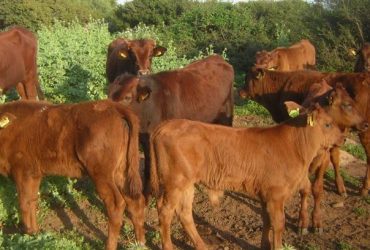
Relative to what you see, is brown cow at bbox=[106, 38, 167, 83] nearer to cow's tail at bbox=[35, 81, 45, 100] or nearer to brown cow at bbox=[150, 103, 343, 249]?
cow's tail at bbox=[35, 81, 45, 100]

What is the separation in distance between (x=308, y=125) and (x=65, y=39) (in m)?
10.8

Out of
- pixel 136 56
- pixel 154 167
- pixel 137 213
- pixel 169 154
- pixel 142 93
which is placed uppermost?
pixel 136 56

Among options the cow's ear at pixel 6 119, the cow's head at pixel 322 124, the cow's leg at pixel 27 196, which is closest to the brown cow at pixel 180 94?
the cow's ear at pixel 6 119

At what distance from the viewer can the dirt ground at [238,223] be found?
255 inches

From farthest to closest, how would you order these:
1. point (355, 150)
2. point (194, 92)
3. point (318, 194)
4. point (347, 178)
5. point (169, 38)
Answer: point (169, 38) → point (355, 150) → point (347, 178) → point (194, 92) → point (318, 194)

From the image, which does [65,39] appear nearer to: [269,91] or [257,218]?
[269,91]

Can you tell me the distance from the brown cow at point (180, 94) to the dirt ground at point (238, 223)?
1009mm

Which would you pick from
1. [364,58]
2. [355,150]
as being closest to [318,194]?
[355,150]

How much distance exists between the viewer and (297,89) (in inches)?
326

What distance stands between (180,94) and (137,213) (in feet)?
8.03

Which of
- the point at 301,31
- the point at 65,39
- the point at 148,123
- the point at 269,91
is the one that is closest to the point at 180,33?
the point at 301,31

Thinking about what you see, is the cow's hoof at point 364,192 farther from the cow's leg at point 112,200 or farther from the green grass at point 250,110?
the green grass at point 250,110

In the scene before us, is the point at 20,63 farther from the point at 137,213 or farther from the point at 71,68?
the point at 137,213

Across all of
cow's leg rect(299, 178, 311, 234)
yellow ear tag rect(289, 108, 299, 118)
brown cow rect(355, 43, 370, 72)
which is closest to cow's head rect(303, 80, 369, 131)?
yellow ear tag rect(289, 108, 299, 118)
